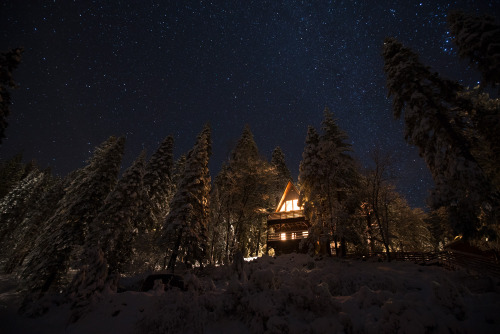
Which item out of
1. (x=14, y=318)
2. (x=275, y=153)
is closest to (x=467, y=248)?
(x=275, y=153)

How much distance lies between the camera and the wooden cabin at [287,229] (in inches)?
1006

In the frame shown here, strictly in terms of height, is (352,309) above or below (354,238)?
below

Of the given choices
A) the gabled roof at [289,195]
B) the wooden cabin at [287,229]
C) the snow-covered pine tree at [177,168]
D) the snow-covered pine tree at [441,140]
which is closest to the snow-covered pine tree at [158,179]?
the snow-covered pine tree at [177,168]

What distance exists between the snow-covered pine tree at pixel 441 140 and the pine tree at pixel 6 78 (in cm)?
2448

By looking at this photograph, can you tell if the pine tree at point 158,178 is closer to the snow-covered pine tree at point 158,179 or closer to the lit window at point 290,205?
the snow-covered pine tree at point 158,179

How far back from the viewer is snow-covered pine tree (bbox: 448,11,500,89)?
33.1 ft

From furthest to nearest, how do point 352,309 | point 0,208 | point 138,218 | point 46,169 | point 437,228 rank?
1. point 46,169
2. point 437,228
3. point 0,208
4. point 138,218
5. point 352,309

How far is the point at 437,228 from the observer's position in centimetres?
4288

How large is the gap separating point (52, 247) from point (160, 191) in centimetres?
1009

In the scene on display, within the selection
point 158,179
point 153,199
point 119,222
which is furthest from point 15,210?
point 158,179

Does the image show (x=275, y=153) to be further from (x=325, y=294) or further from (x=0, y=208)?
(x=0, y=208)

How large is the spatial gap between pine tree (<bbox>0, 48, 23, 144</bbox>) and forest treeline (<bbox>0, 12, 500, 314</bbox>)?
8.67 metres

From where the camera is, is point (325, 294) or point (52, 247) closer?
point (325, 294)

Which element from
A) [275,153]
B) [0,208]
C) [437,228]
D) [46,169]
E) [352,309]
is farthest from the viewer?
[46,169]
